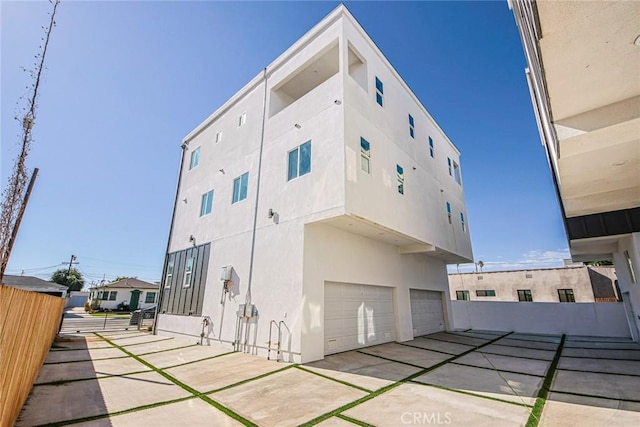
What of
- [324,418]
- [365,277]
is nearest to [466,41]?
[365,277]

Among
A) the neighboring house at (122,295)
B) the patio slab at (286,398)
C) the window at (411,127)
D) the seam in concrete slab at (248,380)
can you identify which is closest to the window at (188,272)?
the seam in concrete slab at (248,380)

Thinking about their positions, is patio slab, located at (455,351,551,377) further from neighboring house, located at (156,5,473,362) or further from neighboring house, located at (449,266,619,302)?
neighboring house, located at (449,266,619,302)

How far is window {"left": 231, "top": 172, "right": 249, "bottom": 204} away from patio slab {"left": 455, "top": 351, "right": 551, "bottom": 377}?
808cm

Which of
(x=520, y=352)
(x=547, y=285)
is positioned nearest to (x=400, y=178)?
(x=520, y=352)

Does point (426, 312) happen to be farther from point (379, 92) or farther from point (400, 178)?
point (379, 92)

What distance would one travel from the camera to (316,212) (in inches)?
264

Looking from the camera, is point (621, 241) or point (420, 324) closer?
point (621, 241)

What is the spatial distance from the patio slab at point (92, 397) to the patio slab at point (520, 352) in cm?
845

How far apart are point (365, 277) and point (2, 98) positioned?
9.94m

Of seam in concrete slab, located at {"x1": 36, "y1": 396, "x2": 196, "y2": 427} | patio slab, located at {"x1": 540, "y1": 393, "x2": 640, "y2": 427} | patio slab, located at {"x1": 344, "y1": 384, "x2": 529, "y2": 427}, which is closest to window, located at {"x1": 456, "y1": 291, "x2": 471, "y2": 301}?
patio slab, located at {"x1": 540, "y1": 393, "x2": 640, "y2": 427}

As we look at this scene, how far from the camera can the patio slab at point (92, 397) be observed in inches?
129

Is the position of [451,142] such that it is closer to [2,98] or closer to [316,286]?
[316,286]

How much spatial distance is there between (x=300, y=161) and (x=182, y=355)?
6265 mm

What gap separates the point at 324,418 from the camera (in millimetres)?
3291
